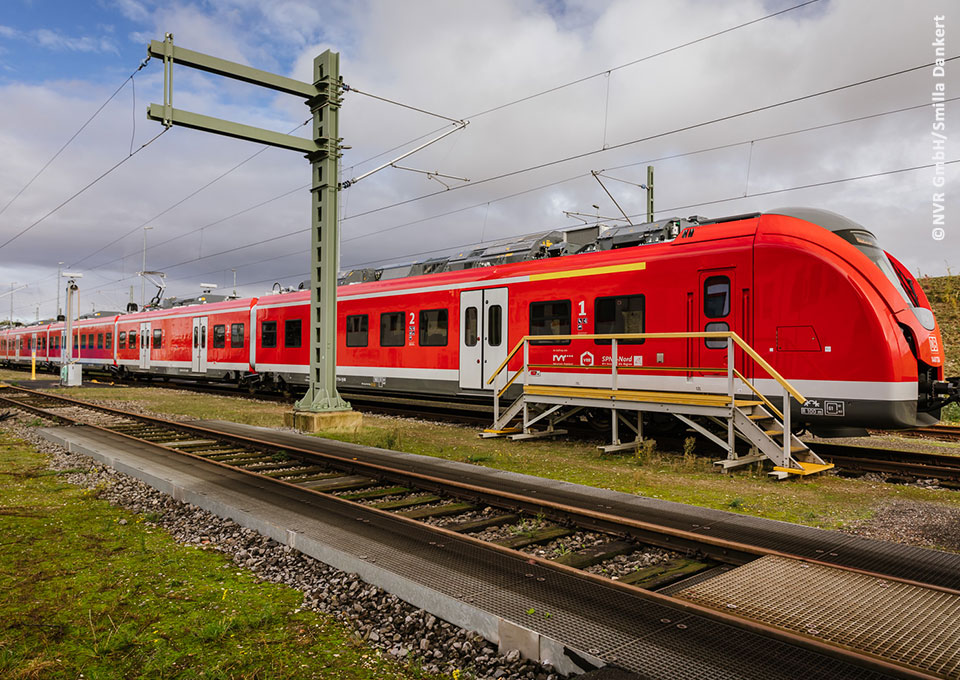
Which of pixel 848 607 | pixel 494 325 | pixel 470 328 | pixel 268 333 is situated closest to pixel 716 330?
pixel 494 325

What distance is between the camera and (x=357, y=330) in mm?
18078

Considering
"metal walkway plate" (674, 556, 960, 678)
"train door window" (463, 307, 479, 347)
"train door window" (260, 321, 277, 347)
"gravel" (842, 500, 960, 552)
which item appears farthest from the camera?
"train door window" (260, 321, 277, 347)

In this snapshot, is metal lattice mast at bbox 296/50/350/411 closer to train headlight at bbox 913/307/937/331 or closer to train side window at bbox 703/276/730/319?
train side window at bbox 703/276/730/319

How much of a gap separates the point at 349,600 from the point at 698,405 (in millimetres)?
6710

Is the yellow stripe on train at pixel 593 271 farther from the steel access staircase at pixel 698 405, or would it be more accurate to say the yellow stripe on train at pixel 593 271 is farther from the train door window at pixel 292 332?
the train door window at pixel 292 332

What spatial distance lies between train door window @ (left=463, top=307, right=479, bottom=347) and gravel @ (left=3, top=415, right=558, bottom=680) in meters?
8.31

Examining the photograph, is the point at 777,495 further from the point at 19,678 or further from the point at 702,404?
the point at 19,678

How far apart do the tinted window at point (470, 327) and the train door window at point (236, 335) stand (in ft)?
40.4

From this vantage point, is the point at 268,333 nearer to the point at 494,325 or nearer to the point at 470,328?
the point at 470,328

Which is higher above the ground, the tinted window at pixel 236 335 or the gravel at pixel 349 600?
the tinted window at pixel 236 335

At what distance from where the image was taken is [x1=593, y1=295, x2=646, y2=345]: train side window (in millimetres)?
11187

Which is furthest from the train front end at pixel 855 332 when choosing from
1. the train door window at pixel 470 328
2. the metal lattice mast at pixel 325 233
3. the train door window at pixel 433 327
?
the metal lattice mast at pixel 325 233

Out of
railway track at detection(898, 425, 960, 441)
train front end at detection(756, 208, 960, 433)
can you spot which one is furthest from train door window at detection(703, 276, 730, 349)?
railway track at detection(898, 425, 960, 441)

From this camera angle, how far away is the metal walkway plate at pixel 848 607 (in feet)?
10.6
